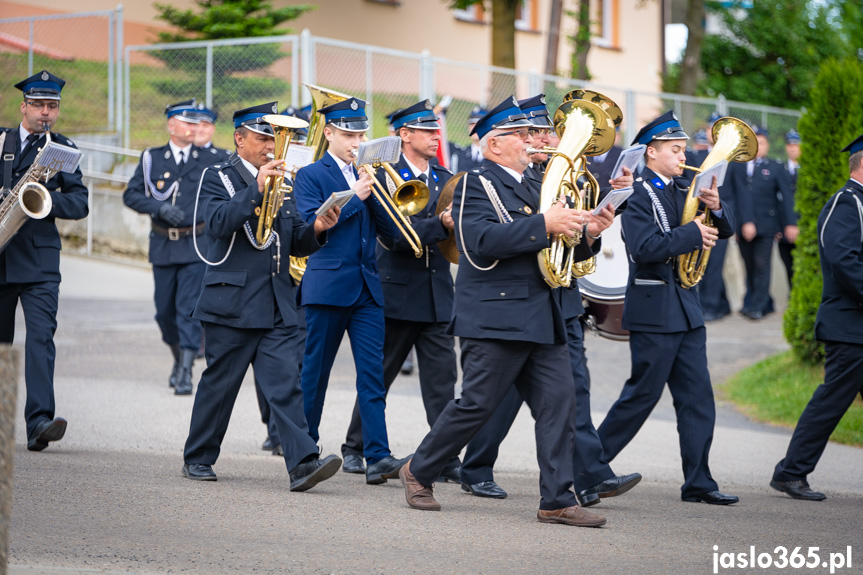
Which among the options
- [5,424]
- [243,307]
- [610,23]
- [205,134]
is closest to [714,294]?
[205,134]

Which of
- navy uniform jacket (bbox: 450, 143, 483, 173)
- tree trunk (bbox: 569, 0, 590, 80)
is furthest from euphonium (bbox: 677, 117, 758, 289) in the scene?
tree trunk (bbox: 569, 0, 590, 80)

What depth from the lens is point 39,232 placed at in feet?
23.5

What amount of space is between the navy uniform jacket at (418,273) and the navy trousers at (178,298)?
277cm

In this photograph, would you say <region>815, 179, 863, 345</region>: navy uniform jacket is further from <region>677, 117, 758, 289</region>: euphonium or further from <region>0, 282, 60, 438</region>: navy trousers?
<region>0, 282, 60, 438</region>: navy trousers

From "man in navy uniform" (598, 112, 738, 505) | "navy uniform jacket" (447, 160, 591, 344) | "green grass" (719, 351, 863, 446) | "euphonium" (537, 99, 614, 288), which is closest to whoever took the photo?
"navy uniform jacket" (447, 160, 591, 344)

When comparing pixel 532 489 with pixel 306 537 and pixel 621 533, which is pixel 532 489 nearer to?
pixel 621 533

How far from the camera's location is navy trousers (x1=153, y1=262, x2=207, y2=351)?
9.55 meters

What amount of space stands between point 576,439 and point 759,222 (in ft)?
31.6

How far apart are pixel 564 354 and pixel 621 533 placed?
891 millimetres

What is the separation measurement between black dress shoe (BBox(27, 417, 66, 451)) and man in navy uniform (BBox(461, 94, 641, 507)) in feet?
7.56

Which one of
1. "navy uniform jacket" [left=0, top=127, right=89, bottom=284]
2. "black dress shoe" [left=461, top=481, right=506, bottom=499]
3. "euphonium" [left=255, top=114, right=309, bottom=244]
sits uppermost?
"euphonium" [left=255, top=114, right=309, bottom=244]

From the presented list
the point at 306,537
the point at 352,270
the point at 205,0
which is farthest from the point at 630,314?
the point at 205,0

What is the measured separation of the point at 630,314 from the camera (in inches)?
269

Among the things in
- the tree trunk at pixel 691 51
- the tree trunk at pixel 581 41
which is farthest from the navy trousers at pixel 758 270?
the tree trunk at pixel 691 51
